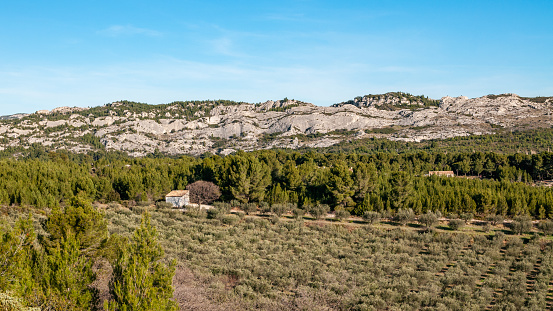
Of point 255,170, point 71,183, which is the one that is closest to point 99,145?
point 71,183

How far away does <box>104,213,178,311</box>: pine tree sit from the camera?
46.1ft

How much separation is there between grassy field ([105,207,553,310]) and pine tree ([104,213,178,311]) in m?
3.54

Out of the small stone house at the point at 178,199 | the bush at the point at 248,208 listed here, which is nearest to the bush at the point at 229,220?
the bush at the point at 248,208

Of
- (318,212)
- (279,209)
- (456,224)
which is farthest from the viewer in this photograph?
(279,209)

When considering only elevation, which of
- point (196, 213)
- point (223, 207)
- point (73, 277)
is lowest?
A: point (196, 213)

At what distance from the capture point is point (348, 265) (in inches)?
1107

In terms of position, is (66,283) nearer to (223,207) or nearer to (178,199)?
(223,207)

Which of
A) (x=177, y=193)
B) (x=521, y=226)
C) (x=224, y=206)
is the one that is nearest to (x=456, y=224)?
(x=521, y=226)

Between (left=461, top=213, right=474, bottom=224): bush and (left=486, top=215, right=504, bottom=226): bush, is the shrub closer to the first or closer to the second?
(left=461, top=213, right=474, bottom=224): bush

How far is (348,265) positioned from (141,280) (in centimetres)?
1834

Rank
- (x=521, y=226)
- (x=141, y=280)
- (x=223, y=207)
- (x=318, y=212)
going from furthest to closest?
(x=223, y=207)
(x=318, y=212)
(x=521, y=226)
(x=141, y=280)

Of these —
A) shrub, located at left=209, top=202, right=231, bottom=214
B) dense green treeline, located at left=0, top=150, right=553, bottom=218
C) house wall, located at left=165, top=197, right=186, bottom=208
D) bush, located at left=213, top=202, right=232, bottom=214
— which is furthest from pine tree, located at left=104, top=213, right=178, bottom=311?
house wall, located at left=165, top=197, right=186, bottom=208

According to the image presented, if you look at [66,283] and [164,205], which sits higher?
[66,283]

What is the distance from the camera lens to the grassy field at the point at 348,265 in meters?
21.1
